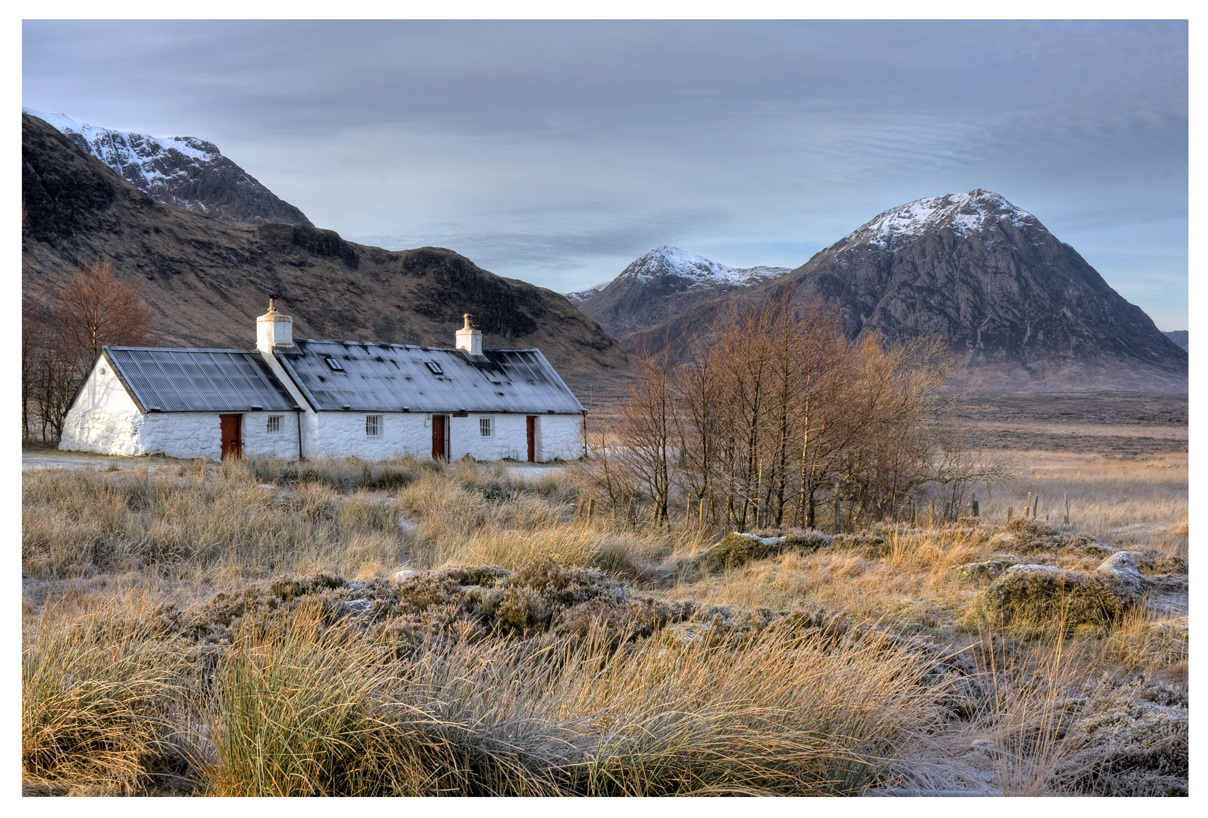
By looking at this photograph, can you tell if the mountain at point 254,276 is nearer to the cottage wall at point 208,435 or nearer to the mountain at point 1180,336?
the cottage wall at point 208,435

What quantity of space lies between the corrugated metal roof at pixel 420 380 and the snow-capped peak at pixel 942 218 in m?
158

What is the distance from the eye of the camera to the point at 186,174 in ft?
445

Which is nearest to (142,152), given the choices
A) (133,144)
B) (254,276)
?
(133,144)

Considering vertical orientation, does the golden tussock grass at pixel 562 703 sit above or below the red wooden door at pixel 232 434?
below

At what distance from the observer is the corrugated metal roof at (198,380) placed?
70.1ft

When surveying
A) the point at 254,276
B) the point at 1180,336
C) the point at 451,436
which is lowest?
the point at 451,436

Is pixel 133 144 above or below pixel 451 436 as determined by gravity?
above

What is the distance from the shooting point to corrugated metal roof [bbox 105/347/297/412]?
70.1 ft

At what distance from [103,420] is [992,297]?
158781mm

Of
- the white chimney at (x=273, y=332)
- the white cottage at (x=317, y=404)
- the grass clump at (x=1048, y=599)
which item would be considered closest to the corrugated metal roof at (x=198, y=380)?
the white cottage at (x=317, y=404)

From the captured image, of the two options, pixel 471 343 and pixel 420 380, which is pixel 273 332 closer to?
pixel 420 380

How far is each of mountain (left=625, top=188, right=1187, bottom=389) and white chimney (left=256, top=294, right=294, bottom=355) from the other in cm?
8223

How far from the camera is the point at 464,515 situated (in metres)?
11.9

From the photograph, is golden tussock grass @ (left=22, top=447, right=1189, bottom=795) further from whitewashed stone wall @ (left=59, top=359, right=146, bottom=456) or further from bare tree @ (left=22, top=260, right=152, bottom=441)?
bare tree @ (left=22, top=260, right=152, bottom=441)
